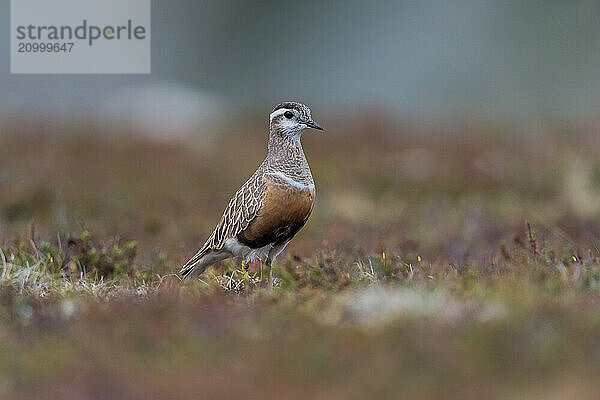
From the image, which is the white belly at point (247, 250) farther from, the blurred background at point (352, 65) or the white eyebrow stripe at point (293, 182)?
the blurred background at point (352, 65)

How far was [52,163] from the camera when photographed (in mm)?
13250

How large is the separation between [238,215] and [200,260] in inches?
24.7

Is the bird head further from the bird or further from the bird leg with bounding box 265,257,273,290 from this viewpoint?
the bird leg with bounding box 265,257,273,290

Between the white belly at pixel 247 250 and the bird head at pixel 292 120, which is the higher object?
the bird head at pixel 292 120

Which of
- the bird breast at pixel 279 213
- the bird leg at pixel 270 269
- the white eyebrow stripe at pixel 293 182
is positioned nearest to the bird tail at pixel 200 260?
the bird leg at pixel 270 269

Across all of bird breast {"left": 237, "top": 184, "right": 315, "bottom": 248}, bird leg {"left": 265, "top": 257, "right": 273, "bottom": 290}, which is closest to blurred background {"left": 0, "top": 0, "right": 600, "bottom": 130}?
bird leg {"left": 265, "top": 257, "right": 273, "bottom": 290}

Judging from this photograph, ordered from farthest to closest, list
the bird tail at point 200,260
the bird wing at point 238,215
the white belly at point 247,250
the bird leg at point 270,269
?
the bird tail at point 200,260
the white belly at point 247,250
the bird wing at point 238,215
the bird leg at point 270,269

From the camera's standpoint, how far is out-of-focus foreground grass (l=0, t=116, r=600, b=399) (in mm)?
4594

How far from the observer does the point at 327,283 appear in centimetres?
671

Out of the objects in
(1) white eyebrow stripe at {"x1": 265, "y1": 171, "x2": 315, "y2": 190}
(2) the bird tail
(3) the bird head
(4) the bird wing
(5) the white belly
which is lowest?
(2) the bird tail

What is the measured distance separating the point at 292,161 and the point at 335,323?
7.96ft

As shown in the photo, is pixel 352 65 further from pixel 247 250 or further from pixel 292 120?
pixel 247 250

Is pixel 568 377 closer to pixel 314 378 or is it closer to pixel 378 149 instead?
pixel 314 378

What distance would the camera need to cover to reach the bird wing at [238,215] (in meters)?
7.40
